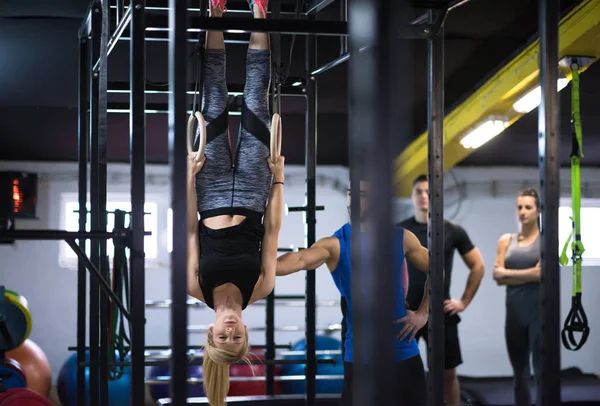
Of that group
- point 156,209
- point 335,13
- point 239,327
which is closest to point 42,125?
point 156,209

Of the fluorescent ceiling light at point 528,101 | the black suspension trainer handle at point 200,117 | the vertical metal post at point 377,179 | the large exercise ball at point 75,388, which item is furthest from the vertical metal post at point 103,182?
the fluorescent ceiling light at point 528,101

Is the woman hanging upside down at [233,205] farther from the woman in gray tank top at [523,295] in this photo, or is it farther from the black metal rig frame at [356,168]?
the woman in gray tank top at [523,295]

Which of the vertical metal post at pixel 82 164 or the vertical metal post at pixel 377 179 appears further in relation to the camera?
the vertical metal post at pixel 82 164

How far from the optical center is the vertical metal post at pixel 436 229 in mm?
3279

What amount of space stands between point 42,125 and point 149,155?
4.89 feet

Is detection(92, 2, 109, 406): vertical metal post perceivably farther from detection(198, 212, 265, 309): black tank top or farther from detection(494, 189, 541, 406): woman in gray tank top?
detection(494, 189, 541, 406): woman in gray tank top

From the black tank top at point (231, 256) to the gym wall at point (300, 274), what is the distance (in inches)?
252

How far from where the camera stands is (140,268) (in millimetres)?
3111

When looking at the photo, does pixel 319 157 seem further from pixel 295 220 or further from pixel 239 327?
pixel 239 327

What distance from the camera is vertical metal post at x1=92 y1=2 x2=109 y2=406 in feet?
11.5

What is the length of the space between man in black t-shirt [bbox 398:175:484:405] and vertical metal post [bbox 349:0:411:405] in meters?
4.49

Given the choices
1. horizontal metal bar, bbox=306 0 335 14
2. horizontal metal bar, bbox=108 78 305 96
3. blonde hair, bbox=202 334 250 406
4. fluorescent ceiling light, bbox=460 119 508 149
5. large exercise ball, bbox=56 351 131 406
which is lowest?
large exercise ball, bbox=56 351 131 406

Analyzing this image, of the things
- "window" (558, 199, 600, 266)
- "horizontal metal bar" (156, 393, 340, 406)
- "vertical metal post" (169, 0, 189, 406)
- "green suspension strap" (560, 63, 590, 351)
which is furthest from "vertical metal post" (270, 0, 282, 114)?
"window" (558, 199, 600, 266)

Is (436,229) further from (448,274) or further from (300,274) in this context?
(300,274)
